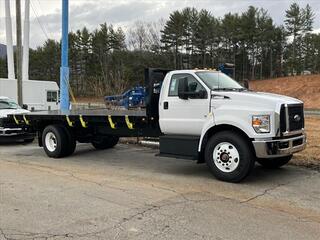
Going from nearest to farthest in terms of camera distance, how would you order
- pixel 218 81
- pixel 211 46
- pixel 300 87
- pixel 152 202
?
1. pixel 152 202
2. pixel 218 81
3. pixel 300 87
4. pixel 211 46

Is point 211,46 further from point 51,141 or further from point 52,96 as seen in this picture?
point 51,141

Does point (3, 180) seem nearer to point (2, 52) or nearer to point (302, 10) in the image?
point (302, 10)

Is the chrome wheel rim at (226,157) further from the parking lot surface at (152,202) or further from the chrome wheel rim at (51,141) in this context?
the chrome wheel rim at (51,141)

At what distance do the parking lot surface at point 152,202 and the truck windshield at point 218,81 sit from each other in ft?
5.99

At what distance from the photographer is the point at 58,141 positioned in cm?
1230

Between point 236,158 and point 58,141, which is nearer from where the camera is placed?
point 236,158

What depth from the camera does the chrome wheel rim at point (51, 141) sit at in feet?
41.1

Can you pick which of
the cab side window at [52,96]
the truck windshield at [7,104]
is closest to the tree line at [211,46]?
the cab side window at [52,96]

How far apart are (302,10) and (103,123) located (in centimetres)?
6950

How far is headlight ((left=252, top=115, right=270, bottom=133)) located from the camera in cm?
834

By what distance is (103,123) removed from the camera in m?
11.6

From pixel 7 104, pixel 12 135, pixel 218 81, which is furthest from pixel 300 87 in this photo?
pixel 218 81

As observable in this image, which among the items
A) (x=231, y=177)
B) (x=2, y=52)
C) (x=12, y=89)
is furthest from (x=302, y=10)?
(x=231, y=177)

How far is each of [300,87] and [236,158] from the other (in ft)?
158
